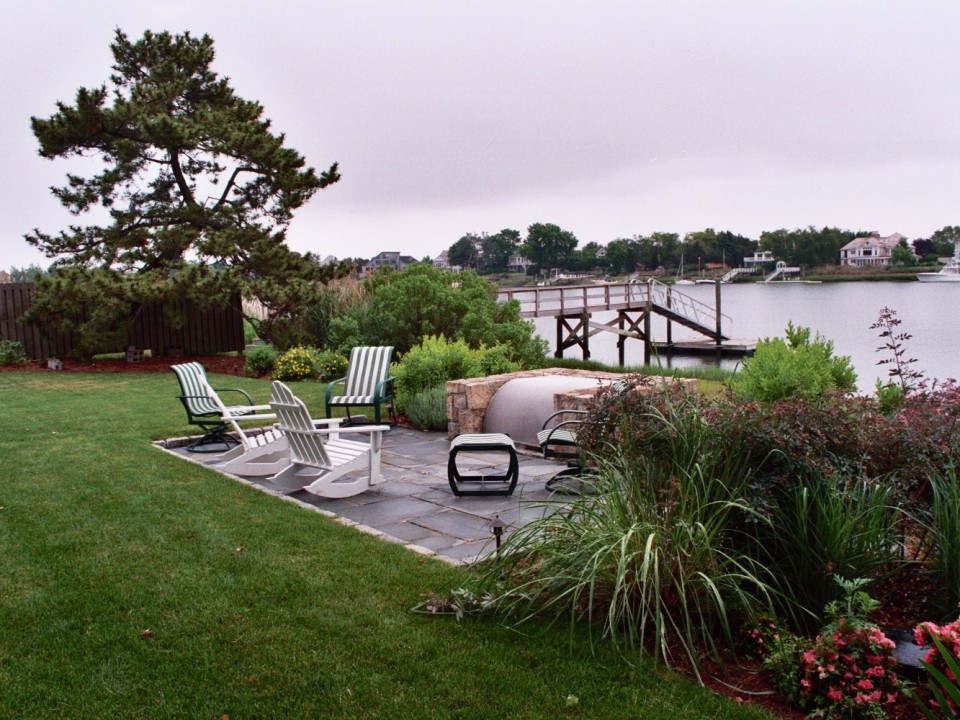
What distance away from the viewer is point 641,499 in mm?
3641

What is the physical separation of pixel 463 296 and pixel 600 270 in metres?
40.6

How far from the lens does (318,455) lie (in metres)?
5.95

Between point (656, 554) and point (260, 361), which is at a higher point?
point (656, 554)

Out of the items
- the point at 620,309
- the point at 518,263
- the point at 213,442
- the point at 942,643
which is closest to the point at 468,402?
the point at 213,442

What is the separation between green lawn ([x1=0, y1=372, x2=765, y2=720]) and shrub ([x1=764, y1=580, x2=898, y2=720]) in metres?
0.23

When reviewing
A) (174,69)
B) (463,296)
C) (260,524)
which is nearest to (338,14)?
(463,296)

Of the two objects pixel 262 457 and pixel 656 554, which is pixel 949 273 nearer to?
pixel 262 457

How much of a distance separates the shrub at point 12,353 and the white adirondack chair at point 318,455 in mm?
12643

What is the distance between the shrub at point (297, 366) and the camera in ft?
47.1

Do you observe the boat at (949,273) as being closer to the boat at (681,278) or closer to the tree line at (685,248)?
the tree line at (685,248)

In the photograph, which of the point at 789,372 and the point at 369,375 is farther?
the point at 369,375

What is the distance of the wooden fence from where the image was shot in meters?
16.9

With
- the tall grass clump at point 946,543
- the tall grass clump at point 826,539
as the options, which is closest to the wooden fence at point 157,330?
the tall grass clump at point 826,539

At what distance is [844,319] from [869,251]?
17.2 meters
